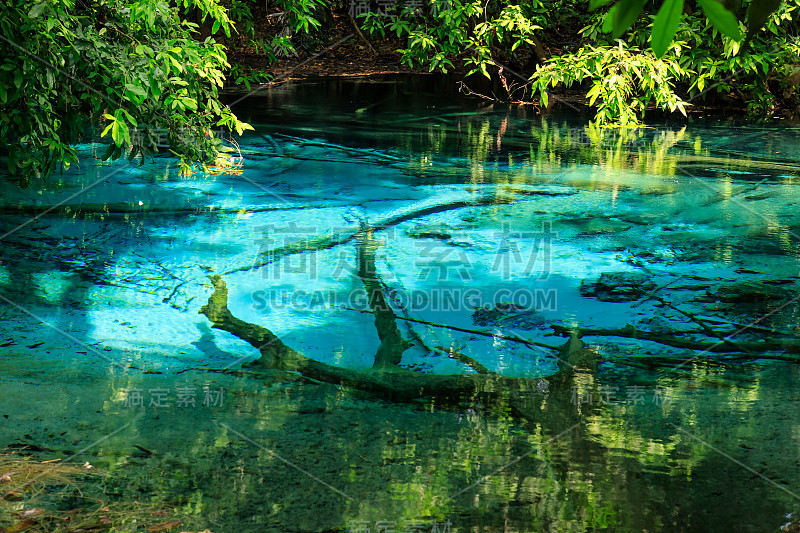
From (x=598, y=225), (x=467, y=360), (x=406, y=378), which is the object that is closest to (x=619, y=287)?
(x=598, y=225)

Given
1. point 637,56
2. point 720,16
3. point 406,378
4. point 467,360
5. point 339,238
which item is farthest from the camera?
point 637,56

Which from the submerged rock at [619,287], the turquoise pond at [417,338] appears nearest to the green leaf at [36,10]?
the turquoise pond at [417,338]

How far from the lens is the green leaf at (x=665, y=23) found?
38.4 inches

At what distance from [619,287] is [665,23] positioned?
2.92 m

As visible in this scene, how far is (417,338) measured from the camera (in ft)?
10.7

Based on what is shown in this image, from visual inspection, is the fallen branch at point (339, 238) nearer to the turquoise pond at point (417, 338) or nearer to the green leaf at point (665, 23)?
the turquoise pond at point (417, 338)

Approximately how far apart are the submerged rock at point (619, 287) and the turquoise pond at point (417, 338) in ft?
0.05

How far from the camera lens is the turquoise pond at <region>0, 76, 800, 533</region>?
215 cm

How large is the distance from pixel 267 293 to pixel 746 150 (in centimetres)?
476

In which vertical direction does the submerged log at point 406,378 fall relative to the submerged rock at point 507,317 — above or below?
below

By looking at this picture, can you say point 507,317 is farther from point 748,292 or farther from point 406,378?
point 748,292

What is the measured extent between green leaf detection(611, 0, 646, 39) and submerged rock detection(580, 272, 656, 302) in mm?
2707

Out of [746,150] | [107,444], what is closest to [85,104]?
[107,444]

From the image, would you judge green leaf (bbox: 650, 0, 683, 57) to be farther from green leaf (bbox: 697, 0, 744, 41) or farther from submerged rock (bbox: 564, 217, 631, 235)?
submerged rock (bbox: 564, 217, 631, 235)
